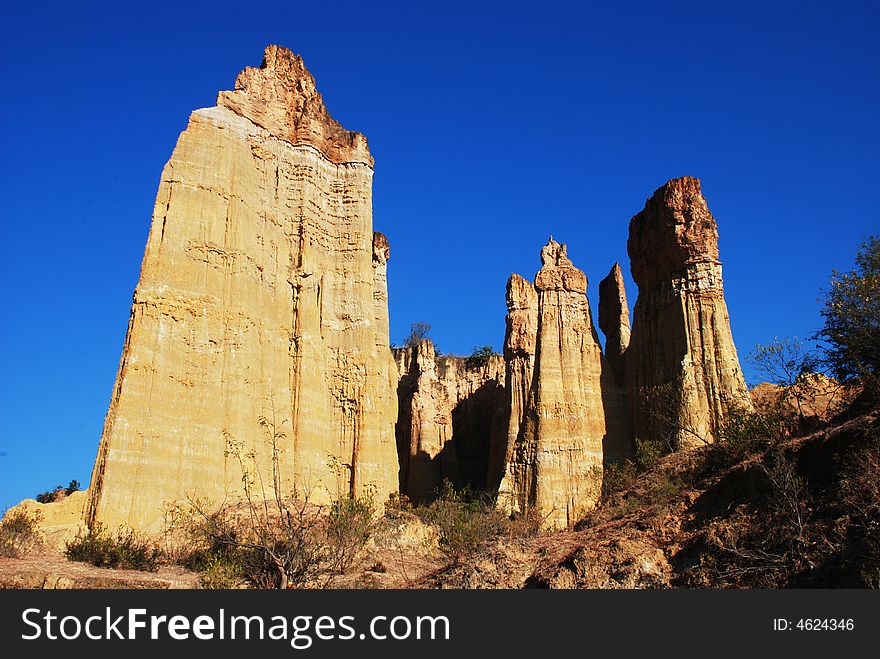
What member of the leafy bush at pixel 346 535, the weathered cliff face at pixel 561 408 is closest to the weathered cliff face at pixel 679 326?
the weathered cliff face at pixel 561 408

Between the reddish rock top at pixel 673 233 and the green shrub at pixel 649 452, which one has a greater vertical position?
the reddish rock top at pixel 673 233

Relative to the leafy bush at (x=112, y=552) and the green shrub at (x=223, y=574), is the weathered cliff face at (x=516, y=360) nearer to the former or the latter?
the leafy bush at (x=112, y=552)

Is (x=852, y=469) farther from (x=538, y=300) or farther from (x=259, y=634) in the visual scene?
(x=538, y=300)

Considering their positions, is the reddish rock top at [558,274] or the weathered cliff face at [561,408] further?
the reddish rock top at [558,274]

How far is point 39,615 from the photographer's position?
1140 centimetres

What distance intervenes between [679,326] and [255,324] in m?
21.6

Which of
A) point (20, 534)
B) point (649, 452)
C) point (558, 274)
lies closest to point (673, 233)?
point (558, 274)

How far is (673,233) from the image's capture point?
45.4 metres

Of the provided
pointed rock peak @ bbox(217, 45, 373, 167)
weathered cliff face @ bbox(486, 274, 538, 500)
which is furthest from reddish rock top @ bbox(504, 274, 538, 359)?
pointed rock peak @ bbox(217, 45, 373, 167)

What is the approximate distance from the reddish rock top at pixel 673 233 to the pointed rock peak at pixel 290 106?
15739mm

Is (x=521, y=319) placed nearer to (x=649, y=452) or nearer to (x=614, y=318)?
(x=614, y=318)

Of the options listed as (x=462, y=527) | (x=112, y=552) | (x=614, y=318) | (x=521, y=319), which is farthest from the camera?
(x=614, y=318)

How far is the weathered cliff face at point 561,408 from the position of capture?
4512 centimetres

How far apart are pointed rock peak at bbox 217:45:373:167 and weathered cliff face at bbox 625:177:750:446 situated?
16099mm
